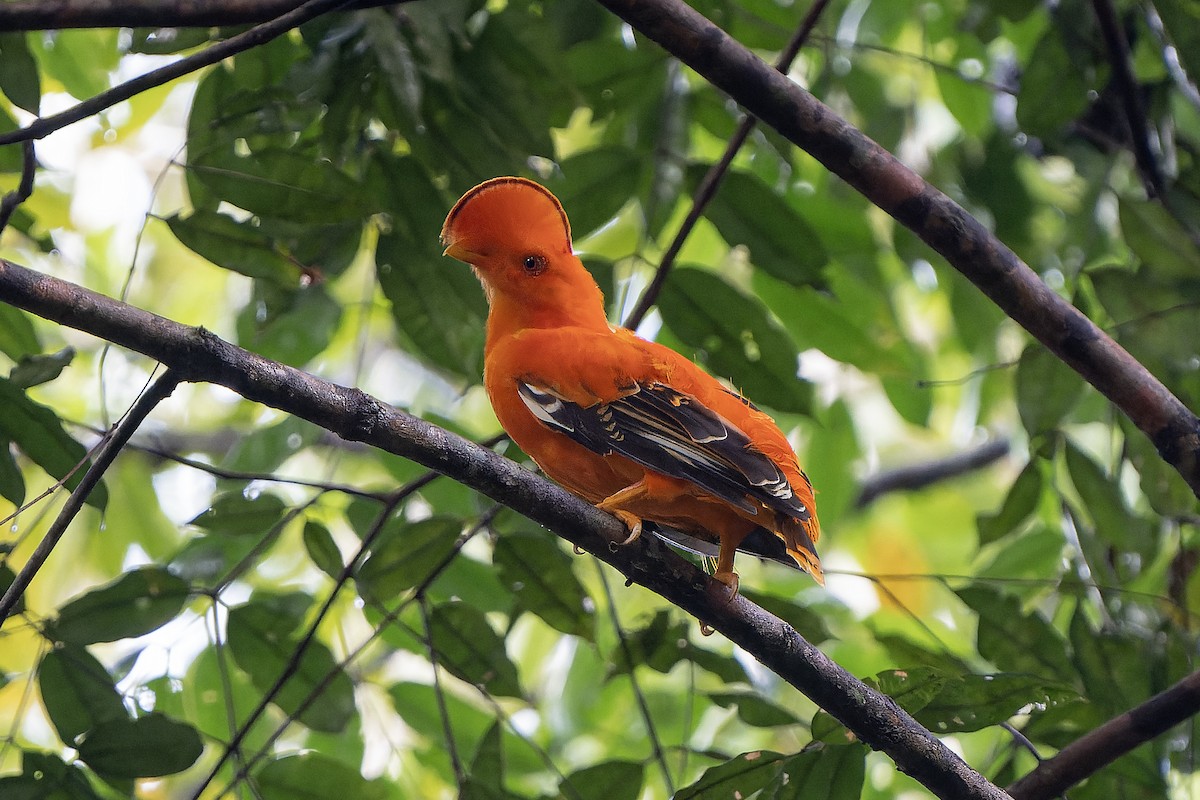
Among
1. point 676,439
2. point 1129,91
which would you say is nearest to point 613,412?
point 676,439

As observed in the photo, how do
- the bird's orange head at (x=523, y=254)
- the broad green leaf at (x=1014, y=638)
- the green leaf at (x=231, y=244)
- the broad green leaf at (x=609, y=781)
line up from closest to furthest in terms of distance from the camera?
the green leaf at (x=231, y=244), the broad green leaf at (x=609, y=781), the bird's orange head at (x=523, y=254), the broad green leaf at (x=1014, y=638)

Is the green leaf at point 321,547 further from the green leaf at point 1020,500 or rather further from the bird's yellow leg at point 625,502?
the green leaf at point 1020,500

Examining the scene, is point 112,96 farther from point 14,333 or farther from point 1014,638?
point 1014,638

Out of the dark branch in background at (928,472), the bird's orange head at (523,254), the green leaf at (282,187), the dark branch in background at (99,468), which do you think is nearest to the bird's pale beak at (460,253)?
the bird's orange head at (523,254)

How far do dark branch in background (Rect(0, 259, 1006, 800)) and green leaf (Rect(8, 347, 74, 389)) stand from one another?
25.7 inches

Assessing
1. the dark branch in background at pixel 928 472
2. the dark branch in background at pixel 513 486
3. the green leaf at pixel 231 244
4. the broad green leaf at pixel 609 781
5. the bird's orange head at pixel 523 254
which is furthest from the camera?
the dark branch in background at pixel 928 472

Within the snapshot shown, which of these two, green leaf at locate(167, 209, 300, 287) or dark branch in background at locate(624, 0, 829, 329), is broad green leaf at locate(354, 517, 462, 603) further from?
dark branch in background at locate(624, 0, 829, 329)

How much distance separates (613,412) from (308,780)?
1.27 metres

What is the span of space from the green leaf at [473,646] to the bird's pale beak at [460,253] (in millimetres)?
989

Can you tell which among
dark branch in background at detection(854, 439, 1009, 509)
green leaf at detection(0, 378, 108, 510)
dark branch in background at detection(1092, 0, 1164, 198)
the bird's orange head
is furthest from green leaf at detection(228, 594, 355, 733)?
dark branch in background at detection(854, 439, 1009, 509)

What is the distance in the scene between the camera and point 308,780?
2.84 meters

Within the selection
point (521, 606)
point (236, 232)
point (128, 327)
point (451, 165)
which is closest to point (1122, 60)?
point (451, 165)

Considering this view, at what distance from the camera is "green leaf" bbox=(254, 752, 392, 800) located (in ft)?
9.29

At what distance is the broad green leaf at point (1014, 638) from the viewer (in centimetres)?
318
